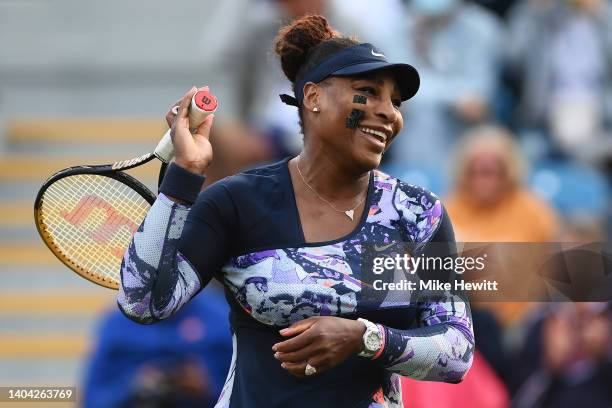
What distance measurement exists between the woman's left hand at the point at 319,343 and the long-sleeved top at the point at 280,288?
0.09 metres

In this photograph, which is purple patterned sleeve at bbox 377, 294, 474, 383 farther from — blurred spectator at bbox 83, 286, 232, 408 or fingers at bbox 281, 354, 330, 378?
blurred spectator at bbox 83, 286, 232, 408

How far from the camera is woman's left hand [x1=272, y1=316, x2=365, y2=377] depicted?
3.08m

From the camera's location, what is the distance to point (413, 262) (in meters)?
3.33

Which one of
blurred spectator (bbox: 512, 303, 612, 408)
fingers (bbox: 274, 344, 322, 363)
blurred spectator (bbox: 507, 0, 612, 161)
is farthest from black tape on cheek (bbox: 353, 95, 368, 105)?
blurred spectator (bbox: 507, 0, 612, 161)

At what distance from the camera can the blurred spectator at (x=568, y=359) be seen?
5.70 m

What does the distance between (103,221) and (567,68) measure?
515 centimetres

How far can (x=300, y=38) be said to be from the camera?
3.46 metres

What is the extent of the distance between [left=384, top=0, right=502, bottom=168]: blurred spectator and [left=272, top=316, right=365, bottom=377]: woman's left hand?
4640 millimetres

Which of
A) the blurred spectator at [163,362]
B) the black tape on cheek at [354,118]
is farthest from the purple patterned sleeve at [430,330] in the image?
the blurred spectator at [163,362]

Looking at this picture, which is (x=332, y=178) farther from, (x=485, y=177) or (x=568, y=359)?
(x=485, y=177)

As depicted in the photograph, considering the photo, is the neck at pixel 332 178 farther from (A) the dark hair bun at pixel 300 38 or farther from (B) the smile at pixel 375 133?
(A) the dark hair bun at pixel 300 38

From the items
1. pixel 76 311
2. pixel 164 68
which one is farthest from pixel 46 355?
pixel 164 68

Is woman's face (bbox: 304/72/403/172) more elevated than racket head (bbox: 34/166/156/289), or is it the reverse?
woman's face (bbox: 304/72/403/172)

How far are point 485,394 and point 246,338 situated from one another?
2580 millimetres
